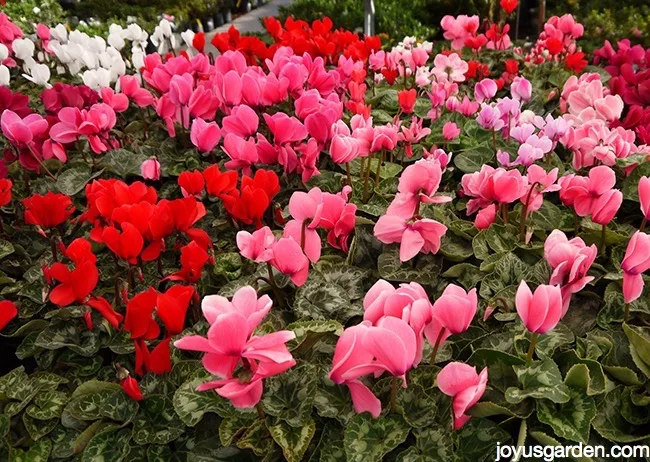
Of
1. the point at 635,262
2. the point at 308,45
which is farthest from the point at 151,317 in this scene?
the point at 308,45

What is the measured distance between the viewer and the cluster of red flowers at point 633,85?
224 cm

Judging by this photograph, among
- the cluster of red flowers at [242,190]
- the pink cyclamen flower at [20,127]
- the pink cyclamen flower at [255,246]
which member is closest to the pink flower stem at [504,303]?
the pink cyclamen flower at [255,246]

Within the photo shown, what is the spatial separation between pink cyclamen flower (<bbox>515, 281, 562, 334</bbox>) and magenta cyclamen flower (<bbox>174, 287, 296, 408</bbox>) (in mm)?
385

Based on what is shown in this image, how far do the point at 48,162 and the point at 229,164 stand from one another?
83 cm

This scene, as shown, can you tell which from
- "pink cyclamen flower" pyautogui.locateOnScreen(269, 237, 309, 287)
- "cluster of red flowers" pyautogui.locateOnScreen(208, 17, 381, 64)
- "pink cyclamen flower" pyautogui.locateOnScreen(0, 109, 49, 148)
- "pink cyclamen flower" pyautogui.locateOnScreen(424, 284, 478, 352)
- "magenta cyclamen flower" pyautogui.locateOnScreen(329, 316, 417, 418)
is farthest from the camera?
"cluster of red flowers" pyautogui.locateOnScreen(208, 17, 381, 64)

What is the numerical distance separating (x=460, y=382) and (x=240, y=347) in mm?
355

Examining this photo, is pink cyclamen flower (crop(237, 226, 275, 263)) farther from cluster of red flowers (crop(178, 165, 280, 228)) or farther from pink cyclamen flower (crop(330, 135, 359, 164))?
pink cyclamen flower (crop(330, 135, 359, 164))

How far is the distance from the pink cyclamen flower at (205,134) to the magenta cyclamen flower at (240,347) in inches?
40.0

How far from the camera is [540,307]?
3.45 feet

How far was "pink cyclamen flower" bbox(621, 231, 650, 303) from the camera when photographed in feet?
3.77

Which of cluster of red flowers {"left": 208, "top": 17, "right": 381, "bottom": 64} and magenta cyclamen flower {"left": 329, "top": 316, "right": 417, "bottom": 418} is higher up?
magenta cyclamen flower {"left": 329, "top": 316, "right": 417, "bottom": 418}

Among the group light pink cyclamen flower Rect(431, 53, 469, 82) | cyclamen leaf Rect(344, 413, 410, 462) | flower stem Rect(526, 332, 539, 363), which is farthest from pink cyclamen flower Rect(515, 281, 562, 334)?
light pink cyclamen flower Rect(431, 53, 469, 82)

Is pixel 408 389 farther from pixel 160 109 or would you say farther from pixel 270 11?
pixel 270 11

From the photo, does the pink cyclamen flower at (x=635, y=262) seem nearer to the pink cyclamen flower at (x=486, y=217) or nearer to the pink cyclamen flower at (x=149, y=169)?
the pink cyclamen flower at (x=486, y=217)
